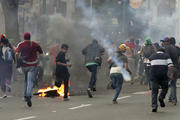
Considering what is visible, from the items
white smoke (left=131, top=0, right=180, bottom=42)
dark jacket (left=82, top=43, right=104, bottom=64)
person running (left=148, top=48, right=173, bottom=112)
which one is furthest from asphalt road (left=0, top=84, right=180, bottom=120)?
white smoke (left=131, top=0, right=180, bottom=42)

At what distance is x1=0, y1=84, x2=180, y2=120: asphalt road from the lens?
36.7ft

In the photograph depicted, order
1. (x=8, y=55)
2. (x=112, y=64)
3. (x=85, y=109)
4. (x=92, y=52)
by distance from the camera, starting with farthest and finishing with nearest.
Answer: (x=92, y=52) → (x=8, y=55) → (x=112, y=64) → (x=85, y=109)

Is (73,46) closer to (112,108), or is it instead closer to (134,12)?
(112,108)

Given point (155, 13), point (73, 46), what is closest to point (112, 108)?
point (73, 46)

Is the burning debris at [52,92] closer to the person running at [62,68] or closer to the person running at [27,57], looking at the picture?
the person running at [62,68]

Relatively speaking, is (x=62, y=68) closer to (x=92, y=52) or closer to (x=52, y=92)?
(x=52, y=92)

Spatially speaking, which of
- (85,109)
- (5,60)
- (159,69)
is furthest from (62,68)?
(159,69)

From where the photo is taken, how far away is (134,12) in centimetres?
6009

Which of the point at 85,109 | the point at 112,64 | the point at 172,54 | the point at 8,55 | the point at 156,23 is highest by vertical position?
the point at 156,23

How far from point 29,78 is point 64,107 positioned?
113 cm

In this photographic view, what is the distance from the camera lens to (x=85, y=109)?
12.6 metres

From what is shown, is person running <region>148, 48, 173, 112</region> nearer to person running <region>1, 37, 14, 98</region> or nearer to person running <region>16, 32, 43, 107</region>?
person running <region>16, 32, 43, 107</region>

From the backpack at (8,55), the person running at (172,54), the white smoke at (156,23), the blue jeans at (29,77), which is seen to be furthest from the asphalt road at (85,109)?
the white smoke at (156,23)

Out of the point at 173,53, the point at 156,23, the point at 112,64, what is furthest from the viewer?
the point at 156,23
